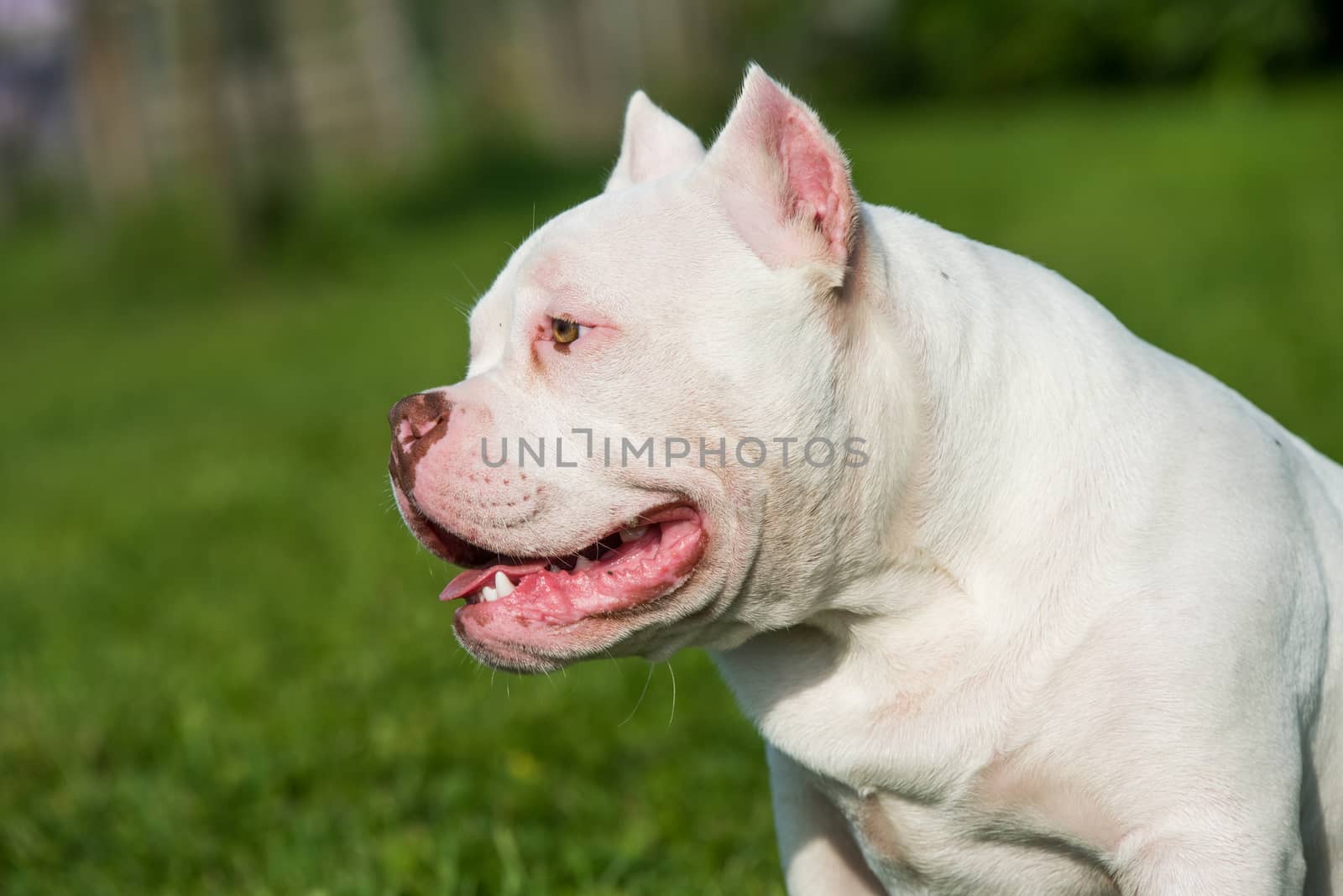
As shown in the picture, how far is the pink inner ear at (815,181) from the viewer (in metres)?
2.21

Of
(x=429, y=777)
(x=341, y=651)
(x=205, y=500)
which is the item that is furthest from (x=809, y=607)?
(x=205, y=500)

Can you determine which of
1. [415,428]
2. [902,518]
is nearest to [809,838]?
[902,518]

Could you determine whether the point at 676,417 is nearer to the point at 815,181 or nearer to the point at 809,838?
the point at 815,181

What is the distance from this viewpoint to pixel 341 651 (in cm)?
503

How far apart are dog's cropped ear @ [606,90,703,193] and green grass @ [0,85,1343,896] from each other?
64cm

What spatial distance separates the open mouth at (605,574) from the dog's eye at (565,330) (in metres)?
0.29

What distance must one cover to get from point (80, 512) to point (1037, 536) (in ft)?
21.5

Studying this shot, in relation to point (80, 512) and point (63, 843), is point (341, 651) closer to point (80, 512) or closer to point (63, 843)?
point (63, 843)

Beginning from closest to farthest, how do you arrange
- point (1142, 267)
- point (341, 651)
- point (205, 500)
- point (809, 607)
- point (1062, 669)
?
point (1062, 669)
point (809, 607)
point (341, 651)
point (205, 500)
point (1142, 267)

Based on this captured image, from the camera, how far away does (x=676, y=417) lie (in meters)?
2.22

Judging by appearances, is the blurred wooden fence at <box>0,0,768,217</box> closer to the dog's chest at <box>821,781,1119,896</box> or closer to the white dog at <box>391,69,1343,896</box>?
the white dog at <box>391,69,1343,896</box>

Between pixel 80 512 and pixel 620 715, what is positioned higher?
pixel 620 715

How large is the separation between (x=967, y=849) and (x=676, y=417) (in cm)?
82

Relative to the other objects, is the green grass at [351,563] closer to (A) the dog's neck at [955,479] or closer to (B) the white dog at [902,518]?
(B) the white dog at [902,518]
